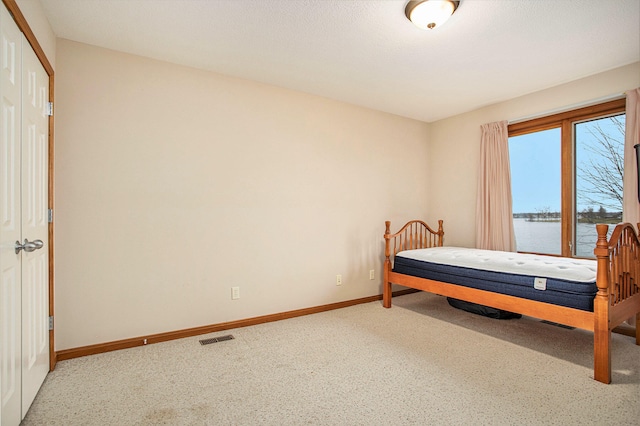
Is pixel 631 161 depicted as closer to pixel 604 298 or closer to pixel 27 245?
pixel 604 298

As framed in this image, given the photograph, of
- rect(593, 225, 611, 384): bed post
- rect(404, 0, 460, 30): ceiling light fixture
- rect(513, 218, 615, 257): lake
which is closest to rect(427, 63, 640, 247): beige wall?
rect(513, 218, 615, 257): lake

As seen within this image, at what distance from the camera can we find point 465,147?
14.3 ft

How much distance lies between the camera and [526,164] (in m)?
3.85

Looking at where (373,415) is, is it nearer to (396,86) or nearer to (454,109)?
(396,86)

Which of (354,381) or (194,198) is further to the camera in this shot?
(194,198)

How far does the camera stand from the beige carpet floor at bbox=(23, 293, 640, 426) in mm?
1744

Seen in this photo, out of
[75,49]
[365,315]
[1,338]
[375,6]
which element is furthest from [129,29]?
[365,315]

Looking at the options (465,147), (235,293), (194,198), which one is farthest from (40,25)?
(465,147)

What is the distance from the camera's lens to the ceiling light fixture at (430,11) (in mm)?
2010

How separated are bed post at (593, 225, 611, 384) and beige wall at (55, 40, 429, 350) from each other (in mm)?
2320

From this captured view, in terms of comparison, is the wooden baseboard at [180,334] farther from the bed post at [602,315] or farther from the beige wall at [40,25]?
the bed post at [602,315]

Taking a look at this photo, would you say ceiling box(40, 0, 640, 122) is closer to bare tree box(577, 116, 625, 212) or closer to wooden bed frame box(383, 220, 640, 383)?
bare tree box(577, 116, 625, 212)

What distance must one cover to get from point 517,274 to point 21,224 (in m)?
3.31

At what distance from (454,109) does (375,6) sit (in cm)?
251
